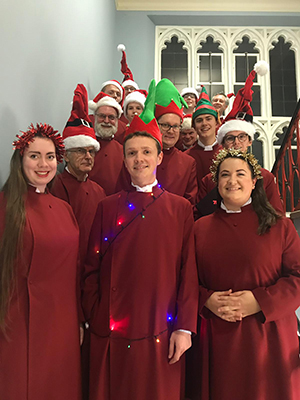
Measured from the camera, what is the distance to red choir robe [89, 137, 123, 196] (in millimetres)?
3453

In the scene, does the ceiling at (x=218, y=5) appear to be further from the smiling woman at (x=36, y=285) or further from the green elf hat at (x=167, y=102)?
the smiling woman at (x=36, y=285)

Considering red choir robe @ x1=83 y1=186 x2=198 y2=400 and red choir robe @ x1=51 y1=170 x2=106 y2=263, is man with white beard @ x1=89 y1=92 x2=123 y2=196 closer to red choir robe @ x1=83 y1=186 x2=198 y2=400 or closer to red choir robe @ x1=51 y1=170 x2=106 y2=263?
red choir robe @ x1=51 y1=170 x2=106 y2=263

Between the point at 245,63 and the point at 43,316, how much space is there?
764 cm

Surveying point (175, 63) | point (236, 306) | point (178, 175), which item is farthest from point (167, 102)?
point (175, 63)

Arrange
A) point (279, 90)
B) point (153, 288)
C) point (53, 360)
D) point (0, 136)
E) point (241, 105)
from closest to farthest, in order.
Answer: point (53, 360)
point (153, 288)
point (0, 136)
point (241, 105)
point (279, 90)

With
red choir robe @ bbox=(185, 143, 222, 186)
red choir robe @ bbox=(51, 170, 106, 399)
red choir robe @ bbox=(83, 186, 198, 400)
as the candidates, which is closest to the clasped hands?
red choir robe @ bbox=(83, 186, 198, 400)

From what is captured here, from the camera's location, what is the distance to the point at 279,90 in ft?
25.3

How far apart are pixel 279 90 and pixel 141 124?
652 cm

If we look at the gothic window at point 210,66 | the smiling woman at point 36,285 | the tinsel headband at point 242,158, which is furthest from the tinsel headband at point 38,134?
the gothic window at point 210,66

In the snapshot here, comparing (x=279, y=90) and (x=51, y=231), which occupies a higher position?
(x=279, y=90)

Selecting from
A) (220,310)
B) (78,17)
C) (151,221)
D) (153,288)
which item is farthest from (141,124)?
(78,17)

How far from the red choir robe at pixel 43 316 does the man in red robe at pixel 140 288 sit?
0.14 m

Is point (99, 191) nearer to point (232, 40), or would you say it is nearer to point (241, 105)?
point (241, 105)

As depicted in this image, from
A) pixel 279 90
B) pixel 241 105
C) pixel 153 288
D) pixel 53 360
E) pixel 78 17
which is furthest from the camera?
pixel 279 90
